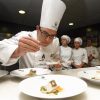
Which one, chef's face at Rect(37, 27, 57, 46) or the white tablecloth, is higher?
chef's face at Rect(37, 27, 57, 46)

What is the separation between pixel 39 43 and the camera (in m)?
0.85

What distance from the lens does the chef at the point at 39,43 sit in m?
0.81

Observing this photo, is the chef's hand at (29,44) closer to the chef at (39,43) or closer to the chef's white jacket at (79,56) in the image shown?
the chef at (39,43)

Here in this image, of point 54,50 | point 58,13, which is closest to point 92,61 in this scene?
point 54,50

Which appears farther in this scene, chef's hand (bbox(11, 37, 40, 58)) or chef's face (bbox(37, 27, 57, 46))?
chef's face (bbox(37, 27, 57, 46))

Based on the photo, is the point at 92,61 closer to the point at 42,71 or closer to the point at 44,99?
the point at 42,71

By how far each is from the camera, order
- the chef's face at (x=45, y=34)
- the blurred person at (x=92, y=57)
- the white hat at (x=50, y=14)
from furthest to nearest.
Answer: the blurred person at (x=92, y=57) < the chef's face at (x=45, y=34) < the white hat at (x=50, y=14)

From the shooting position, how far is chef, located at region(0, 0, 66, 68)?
809 millimetres

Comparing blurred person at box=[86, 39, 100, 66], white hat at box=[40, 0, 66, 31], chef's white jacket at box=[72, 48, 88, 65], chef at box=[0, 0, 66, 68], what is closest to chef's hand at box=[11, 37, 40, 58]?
chef at box=[0, 0, 66, 68]

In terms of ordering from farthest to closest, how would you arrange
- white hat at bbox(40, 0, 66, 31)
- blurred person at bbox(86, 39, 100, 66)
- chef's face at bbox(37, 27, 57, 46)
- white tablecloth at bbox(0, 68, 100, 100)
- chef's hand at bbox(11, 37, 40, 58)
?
blurred person at bbox(86, 39, 100, 66) < chef's face at bbox(37, 27, 57, 46) < white hat at bbox(40, 0, 66, 31) < chef's hand at bbox(11, 37, 40, 58) < white tablecloth at bbox(0, 68, 100, 100)

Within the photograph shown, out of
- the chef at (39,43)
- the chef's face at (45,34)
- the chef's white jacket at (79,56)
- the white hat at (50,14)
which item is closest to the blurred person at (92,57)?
the chef's white jacket at (79,56)

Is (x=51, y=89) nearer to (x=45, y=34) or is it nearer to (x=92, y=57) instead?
(x=45, y=34)

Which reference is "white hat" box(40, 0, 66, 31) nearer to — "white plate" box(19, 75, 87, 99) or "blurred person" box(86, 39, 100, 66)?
"white plate" box(19, 75, 87, 99)

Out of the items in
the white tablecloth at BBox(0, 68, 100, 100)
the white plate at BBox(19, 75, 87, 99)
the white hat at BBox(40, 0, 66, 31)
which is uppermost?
the white hat at BBox(40, 0, 66, 31)
